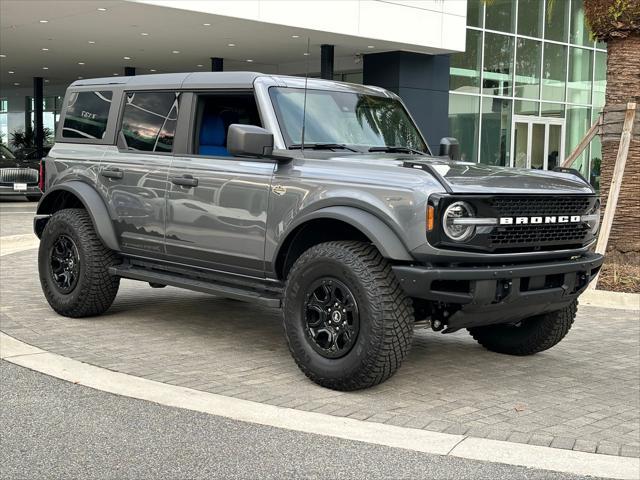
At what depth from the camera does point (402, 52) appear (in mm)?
25594

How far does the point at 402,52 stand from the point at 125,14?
877 centimetres

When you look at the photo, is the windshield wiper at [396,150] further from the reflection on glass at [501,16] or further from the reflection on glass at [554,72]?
the reflection on glass at [554,72]

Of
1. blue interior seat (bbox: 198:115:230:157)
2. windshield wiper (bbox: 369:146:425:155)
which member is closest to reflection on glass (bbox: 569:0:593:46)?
windshield wiper (bbox: 369:146:425:155)

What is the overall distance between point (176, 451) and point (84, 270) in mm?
3259

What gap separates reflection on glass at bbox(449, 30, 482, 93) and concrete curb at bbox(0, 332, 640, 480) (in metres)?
22.9

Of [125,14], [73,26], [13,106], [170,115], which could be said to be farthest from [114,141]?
[13,106]

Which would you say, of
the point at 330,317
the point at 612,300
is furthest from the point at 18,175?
the point at 330,317

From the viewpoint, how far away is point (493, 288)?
5035 mm

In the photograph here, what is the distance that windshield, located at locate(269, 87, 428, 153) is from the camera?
6.13m

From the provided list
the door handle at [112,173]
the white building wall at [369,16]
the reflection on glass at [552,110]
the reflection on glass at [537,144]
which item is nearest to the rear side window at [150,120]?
the door handle at [112,173]

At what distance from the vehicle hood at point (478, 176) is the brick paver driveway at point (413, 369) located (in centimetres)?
134

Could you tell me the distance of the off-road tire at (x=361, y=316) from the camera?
5098 millimetres

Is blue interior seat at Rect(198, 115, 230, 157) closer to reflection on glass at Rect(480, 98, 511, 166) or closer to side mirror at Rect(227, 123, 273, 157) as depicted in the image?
side mirror at Rect(227, 123, 273, 157)

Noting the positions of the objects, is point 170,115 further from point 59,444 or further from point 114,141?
point 59,444
